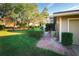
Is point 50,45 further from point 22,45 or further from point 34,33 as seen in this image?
point 22,45

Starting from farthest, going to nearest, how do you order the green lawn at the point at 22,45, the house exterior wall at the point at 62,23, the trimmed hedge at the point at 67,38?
the house exterior wall at the point at 62,23 → the trimmed hedge at the point at 67,38 → the green lawn at the point at 22,45

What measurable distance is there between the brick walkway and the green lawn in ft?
0.52

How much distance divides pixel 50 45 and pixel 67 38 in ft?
2.71

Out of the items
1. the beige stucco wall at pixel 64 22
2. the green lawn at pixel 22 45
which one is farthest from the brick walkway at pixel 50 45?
the beige stucco wall at pixel 64 22

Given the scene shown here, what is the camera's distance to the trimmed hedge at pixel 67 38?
351 inches

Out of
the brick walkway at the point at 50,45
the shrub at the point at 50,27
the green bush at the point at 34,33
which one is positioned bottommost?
the brick walkway at the point at 50,45

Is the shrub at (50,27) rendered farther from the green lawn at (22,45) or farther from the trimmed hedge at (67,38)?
the trimmed hedge at (67,38)

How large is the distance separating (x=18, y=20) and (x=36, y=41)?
1182 millimetres

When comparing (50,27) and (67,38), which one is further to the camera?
(67,38)

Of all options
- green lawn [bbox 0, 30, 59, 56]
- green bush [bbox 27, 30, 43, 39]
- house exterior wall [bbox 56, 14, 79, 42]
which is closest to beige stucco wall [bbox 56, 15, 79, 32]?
house exterior wall [bbox 56, 14, 79, 42]

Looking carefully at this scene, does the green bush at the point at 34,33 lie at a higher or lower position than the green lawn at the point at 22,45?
higher

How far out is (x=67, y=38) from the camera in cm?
896

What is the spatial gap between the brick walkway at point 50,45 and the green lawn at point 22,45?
160 mm

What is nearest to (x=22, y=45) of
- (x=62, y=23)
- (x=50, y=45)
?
(x=50, y=45)
